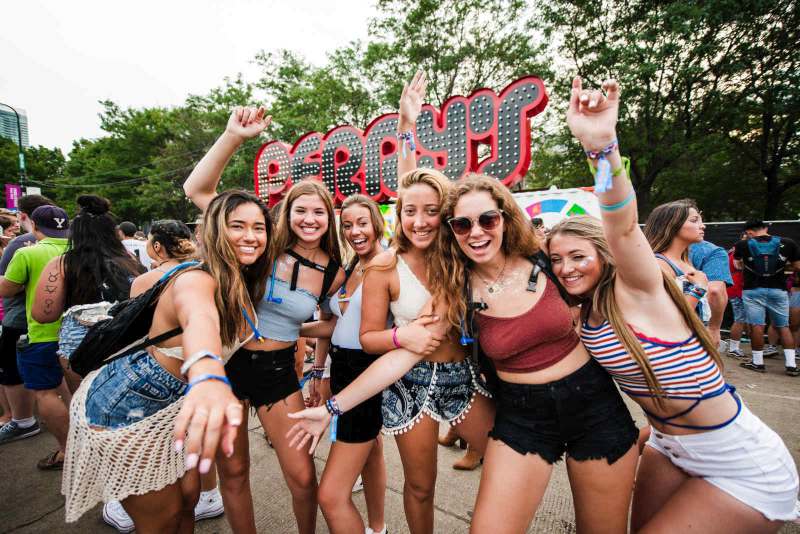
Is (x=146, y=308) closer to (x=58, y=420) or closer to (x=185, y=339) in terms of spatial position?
(x=185, y=339)

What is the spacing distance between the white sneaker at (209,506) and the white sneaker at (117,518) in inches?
16.3

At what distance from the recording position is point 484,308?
1.80m

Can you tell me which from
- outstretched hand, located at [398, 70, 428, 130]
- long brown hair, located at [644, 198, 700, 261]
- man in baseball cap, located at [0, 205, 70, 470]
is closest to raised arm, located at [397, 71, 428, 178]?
outstretched hand, located at [398, 70, 428, 130]

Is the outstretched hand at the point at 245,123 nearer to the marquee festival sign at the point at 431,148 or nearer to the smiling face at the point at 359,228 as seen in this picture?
the smiling face at the point at 359,228

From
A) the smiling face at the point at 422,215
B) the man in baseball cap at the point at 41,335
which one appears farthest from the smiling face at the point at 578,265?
the man in baseball cap at the point at 41,335

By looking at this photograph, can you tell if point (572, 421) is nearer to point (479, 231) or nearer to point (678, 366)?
point (678, 366)

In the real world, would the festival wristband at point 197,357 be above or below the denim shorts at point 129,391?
above

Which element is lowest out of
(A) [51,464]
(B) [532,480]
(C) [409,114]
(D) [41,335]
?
(A) [51,464]

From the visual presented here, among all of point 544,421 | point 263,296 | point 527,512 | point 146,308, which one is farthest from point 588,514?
point 146,308

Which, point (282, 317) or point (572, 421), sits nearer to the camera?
point (572, 421)

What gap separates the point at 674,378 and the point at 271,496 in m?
2.93

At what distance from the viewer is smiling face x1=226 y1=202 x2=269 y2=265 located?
1.95 metres

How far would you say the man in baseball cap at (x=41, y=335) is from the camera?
2932 millimetres

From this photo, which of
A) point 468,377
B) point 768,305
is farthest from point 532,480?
point 768,305
